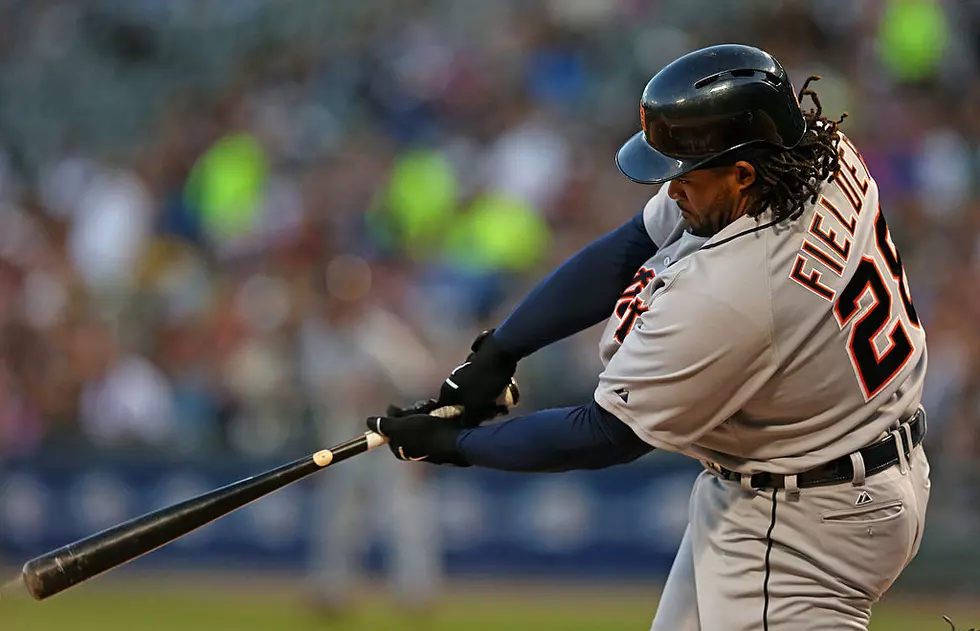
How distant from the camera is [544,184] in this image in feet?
35.7

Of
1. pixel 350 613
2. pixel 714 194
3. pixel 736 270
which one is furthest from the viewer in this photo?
pixel 350 613

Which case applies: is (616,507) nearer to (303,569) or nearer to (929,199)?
(303,569)

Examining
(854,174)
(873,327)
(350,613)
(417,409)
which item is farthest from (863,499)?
(350,613)

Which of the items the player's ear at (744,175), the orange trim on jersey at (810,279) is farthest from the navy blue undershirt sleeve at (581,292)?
the orange trim on jersey at (810,279)

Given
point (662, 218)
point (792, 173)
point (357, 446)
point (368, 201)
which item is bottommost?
point (357, 446)

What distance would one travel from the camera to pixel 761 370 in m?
3.22

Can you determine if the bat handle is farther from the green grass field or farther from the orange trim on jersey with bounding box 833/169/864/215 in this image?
the green grass field

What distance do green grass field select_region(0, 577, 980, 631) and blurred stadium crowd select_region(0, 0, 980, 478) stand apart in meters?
0.96

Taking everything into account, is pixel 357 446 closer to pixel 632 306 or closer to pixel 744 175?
pixel 632 306

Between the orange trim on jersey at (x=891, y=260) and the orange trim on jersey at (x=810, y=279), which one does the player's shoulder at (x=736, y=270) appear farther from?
the orange trim on jersey at (x=891, y=260)

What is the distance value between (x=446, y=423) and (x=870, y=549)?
108 cm

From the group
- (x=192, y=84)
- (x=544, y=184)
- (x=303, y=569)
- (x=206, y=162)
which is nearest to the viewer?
(x=303, y=569)

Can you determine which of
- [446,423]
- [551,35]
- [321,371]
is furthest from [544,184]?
[446,423]

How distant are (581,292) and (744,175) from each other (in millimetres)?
727
